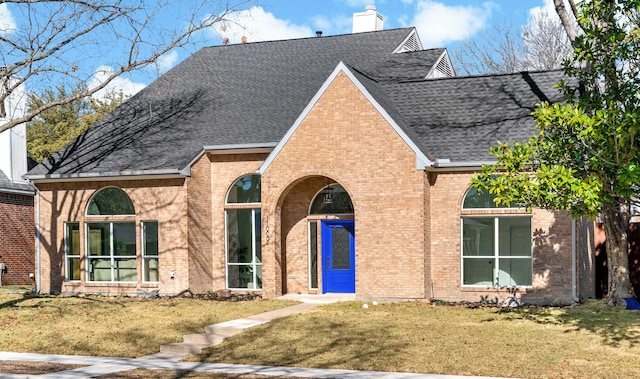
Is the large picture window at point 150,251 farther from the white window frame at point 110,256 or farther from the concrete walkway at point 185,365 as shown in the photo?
the concrete walkway at point 185,365

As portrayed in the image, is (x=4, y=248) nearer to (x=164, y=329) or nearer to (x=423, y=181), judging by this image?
(x=164, y=329)

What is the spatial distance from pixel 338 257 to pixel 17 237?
1383 cm

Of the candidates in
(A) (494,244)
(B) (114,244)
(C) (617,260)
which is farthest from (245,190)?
(C) (617,260)

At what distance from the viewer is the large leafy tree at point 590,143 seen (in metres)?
13.6

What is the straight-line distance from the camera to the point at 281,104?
26359mm

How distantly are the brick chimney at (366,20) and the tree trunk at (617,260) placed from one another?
15010 millimetres

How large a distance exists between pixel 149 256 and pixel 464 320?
10934 millimetres

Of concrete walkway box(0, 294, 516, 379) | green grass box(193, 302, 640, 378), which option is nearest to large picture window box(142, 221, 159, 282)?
green grass box(193, 302, 640, 378)

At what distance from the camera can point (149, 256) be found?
24.6m

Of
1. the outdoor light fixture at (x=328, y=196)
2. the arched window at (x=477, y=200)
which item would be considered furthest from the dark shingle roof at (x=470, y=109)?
the outdoor light fixture at (x=328, y=196)

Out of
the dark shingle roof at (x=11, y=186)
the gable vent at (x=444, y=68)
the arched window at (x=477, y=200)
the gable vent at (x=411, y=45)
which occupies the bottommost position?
the arched window at (x=477, y=200)

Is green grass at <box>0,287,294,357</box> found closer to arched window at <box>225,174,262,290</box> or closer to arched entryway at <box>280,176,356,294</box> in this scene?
arched entryway at <box>280,176,356,294</box>

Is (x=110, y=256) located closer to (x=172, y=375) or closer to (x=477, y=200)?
(x=477, y=200)

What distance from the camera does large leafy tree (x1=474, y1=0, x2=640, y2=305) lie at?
44.6 ft
